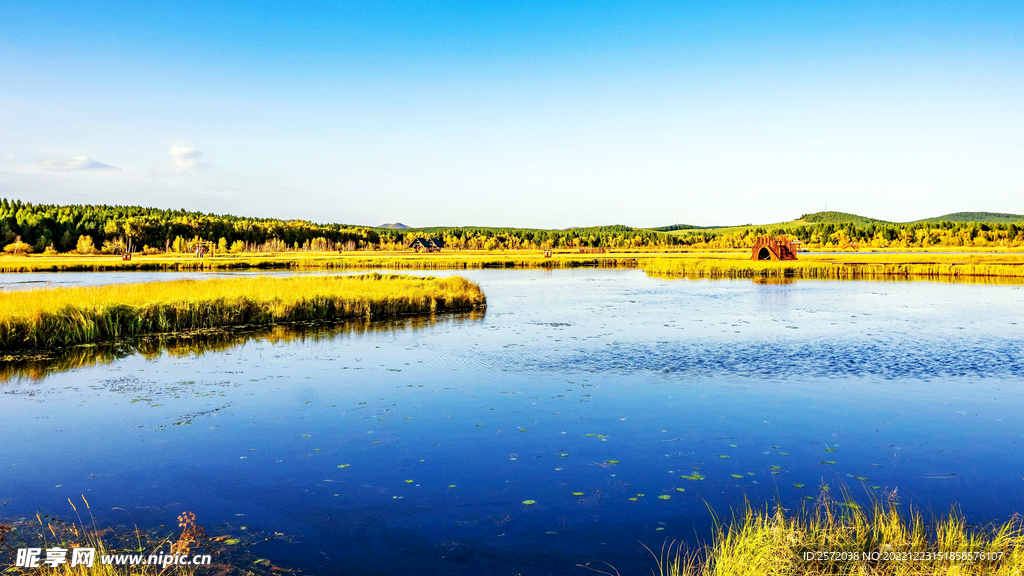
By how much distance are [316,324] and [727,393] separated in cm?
2094

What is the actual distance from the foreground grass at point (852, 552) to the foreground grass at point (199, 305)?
2472cm

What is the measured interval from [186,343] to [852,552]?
80.1 feet

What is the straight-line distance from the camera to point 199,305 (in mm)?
29109

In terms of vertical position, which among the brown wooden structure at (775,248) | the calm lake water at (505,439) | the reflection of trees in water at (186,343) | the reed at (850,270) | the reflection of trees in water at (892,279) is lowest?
the calm lake water at (505,439)

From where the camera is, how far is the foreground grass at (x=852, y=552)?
6.71m

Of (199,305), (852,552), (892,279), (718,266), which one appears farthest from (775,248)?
(852,552)

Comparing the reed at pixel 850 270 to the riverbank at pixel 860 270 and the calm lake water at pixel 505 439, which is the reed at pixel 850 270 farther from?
the calm lake water at pixel 505 439

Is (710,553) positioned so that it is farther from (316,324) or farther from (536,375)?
(316,324)

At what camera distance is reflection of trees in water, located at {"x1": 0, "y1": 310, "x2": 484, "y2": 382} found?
20344mm

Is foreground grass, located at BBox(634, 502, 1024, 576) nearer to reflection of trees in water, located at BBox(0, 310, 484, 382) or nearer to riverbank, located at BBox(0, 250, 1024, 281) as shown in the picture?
reflection of trees in water, located at BBox(0, 310, 484, 382)

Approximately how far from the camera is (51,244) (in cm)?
13312

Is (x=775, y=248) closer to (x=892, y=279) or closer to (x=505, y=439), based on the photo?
(x=892, y=279)

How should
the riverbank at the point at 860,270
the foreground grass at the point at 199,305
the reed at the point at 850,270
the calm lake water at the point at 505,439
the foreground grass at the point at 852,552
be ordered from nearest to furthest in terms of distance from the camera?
the foreground grass at the point at 852,552, the calm lake water at the point at 505,439, the foreground grass at the point at 199,305, the riverbank at the point at 860,270, the reed at the point at 850,270

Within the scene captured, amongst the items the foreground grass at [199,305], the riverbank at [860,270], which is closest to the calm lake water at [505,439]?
the foreground grass at [199,305]
